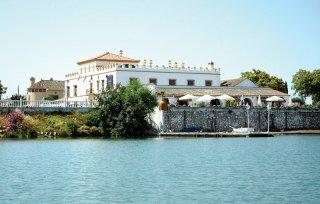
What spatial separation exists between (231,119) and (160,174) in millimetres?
39342

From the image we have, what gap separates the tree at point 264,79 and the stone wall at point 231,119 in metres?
23.5

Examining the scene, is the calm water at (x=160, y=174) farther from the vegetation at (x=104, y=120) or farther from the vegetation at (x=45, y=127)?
the vegetation at (x=104, y=120)

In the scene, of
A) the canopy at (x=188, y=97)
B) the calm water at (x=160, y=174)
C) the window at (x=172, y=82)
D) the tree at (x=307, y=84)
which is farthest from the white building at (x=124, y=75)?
the calm water at (x=160, y=174)

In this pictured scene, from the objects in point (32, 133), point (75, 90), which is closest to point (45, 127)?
point (32, 133)

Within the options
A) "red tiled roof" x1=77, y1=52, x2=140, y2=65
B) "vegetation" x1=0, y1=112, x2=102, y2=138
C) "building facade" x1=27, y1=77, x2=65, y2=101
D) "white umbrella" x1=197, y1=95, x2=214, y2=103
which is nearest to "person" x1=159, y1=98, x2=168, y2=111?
"white umbrella" x1=197, y1=95, x2=214, y2=103

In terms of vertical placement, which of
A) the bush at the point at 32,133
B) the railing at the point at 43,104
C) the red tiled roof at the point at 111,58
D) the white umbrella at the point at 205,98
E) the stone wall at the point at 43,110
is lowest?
the bush at the point at 32,133

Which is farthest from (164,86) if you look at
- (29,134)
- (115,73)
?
(29,134)

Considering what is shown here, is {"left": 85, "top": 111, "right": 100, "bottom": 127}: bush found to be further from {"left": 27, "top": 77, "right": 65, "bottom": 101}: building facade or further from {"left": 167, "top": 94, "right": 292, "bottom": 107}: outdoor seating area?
{"left": 27, "top": 77, "right": 65, "bottom": 101}: building facade

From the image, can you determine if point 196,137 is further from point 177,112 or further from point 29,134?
point 29,134

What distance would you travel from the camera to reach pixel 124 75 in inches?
3046

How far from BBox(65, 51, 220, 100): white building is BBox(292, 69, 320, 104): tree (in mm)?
15006

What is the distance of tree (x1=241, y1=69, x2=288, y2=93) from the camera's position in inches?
3875

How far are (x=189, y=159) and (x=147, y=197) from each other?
14955mm

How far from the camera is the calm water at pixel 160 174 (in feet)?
81.1
